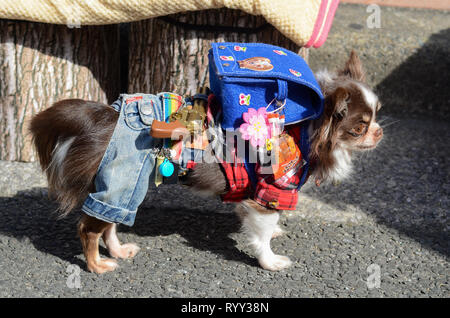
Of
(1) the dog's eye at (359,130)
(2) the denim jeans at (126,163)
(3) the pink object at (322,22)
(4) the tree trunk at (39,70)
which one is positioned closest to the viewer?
(2) the denim jeans at (126,163)

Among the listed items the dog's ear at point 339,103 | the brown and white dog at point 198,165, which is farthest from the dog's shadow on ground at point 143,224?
the dog's ear at point 339,103

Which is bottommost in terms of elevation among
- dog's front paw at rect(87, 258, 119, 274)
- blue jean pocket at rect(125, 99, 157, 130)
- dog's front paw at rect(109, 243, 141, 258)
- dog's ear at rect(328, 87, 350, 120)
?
dog's front paw at rect(109, 243, 141, 258)

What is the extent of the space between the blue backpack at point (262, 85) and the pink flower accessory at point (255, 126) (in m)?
0.04

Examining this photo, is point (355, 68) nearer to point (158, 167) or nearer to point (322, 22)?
point (322, 22)

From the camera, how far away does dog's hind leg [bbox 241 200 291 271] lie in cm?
302

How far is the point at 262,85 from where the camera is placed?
270 centimetres

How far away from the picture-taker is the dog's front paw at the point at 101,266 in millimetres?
3055

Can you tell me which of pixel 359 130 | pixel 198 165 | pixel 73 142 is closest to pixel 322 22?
pixel 359 130

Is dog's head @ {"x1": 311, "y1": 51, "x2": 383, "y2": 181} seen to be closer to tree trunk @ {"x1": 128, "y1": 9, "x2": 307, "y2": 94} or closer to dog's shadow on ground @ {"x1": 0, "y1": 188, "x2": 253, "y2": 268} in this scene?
dog's shadow on ground @ {"x1": 0, "y1": 188, "x2": 253, "y2": 268}

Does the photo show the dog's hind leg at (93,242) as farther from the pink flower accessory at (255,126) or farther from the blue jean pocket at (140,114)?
the pink flower accessory at (255,126)

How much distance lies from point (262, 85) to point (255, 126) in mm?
209

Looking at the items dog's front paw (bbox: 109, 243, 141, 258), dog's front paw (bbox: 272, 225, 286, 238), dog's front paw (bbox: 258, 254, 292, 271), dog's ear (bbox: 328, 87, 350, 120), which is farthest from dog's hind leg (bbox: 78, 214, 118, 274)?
A: dog's ear (bbox: 328, 87, 350, 120)

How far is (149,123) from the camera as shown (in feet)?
9.00

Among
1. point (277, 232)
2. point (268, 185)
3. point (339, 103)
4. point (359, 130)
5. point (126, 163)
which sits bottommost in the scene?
point (277, 232)
